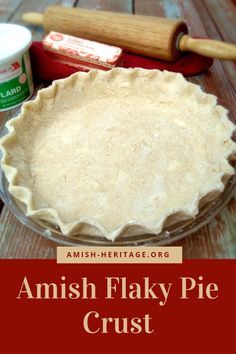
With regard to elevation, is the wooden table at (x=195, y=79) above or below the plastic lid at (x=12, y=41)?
below

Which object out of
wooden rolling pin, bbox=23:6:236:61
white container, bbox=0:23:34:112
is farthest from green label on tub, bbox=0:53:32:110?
wooden rolling pin, bbox=23:6:236:61

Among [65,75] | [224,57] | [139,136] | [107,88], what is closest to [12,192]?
[139,136]

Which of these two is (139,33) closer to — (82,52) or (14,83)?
(82,52)

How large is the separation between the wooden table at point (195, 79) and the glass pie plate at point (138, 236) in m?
0.04

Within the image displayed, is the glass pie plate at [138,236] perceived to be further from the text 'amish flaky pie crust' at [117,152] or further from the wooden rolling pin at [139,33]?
the wooden rolling pin at [139,33]

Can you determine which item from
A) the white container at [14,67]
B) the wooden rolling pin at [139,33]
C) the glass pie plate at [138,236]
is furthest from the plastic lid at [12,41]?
the glass pie plate at [138,236]

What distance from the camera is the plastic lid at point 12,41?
1035 mm

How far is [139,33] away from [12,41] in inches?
16.2

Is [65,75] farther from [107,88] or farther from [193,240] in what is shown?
[193,240]

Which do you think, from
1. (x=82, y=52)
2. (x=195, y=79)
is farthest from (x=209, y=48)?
(x=82, y=52)

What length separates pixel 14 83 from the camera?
1083 mm

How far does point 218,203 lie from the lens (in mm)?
762

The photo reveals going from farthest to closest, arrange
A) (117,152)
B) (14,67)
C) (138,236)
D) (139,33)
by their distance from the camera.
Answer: (139,33) → (14,67) → (117,152) → (138,236)

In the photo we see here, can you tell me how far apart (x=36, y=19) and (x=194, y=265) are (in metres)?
1.25
